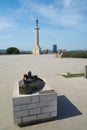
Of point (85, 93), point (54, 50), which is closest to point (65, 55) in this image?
point (54, 50)

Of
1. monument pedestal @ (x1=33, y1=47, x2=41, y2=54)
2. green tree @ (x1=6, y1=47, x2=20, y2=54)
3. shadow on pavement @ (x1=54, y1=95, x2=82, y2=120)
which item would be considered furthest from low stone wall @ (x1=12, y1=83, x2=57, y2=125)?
green tree @ (x1=6, y1=47, x2=20, y2=54)

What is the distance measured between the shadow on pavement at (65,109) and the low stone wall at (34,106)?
333 mm

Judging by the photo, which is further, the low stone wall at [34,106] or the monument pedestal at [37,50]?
the monument pedestal at [37,50]

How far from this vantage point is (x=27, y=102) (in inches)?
117

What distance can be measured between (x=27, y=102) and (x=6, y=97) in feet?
6.08

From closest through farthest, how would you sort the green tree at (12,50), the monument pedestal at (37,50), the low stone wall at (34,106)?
the low stone wall at (34,106), the monument pedestal at (37,50), the green tree at (12,50)

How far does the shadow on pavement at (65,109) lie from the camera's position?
3.40 m

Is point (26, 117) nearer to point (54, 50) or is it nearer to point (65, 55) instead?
point (65, 55)

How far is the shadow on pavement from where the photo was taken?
134 inches

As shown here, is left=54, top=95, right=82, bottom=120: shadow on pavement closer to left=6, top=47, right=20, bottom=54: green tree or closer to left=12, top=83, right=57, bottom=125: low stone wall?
left=12, top=83, right=57, bottom=125: low stone wall

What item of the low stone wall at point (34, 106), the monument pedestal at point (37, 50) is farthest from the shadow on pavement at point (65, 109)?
the monument pedestal at point (37, 50)

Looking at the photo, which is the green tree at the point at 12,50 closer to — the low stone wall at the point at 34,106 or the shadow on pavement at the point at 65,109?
the shadow on pavement at the point at 65,109

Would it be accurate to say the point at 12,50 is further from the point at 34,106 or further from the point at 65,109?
the point at 34,106

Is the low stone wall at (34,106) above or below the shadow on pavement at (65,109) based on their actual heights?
above
